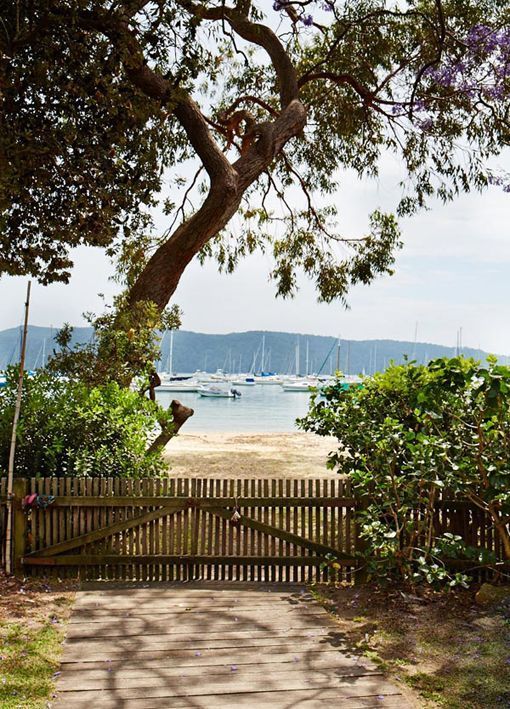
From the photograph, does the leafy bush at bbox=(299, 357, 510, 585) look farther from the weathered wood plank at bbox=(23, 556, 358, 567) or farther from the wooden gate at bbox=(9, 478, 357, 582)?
the weathered wood plank at bbox=(23, 556, 358, 567)

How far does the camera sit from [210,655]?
547 cm

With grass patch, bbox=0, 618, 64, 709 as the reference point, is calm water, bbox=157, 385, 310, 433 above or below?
below

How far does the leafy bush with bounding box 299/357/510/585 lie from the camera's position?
6551 millimetres

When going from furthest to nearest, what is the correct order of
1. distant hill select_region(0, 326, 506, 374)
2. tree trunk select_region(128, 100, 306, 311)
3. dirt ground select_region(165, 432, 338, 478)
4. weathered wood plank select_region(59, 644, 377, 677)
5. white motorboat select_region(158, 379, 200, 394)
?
distant hill select_region(0, 326, 506, 374) → white motorboat select_region(158, 379, 200, 394) → dirt ground select_region(165, 432, 338, 478) → tree trunk select_region(128, 100, 306, 311) → weathered wood plank select_region(59, 644, 377, 677)

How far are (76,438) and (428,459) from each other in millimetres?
3898

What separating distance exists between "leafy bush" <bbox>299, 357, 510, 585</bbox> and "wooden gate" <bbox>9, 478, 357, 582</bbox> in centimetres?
55

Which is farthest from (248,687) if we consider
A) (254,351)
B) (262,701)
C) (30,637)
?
(254,351)

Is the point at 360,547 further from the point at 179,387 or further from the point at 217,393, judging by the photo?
the point at 179,387

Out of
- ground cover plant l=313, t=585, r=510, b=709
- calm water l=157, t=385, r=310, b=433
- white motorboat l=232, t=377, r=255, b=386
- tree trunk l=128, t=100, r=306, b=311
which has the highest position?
tree trunk l=128, t=100, r=306, b=311

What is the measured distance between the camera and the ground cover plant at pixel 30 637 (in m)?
4.82

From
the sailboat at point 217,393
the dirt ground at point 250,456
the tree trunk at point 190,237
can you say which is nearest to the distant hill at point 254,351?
the sailboat at point 217,393

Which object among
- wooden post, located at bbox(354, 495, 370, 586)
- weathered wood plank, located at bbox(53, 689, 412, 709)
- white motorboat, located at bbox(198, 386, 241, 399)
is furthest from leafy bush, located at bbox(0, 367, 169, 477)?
white motorboat, located at bbox(198, 386, 241, 399)

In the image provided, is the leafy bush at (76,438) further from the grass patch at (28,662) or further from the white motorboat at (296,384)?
the white motorboat at (296,384)

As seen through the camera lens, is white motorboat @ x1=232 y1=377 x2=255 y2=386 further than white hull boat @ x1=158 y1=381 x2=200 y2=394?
Yes
